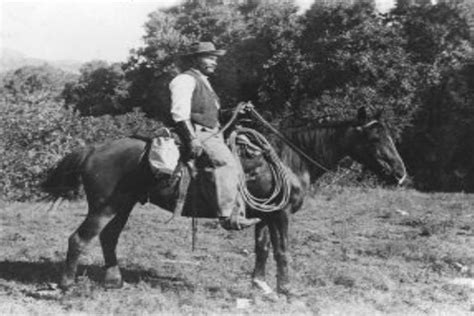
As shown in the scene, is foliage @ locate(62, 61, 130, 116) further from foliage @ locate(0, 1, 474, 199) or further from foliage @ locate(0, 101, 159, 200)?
foliage @ locate(0, 101, 159, 200)

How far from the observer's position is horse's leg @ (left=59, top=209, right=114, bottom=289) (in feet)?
22.1

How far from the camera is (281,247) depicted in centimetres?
689

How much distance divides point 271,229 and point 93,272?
263 cm

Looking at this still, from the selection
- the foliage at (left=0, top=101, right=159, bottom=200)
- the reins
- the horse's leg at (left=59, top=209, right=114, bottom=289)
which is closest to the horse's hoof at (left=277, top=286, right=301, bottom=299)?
the reins

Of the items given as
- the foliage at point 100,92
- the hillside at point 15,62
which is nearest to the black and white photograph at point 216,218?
the foliage at point 100,92

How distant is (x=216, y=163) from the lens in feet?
21.5

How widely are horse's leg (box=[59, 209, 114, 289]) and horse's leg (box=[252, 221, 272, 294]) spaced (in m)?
1.92

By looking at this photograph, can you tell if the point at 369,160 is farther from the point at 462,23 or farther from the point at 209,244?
the point at 462,23

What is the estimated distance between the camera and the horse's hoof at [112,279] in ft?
23.5

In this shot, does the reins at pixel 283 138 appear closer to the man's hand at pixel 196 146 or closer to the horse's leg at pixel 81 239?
the man's hand at pixel 196 146

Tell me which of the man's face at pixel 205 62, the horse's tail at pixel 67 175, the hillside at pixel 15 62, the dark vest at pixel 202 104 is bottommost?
A: the horse's tail at pixel 67 175

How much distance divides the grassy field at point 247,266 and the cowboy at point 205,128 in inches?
41.8

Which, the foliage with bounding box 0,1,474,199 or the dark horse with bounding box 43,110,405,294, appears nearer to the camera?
the dark horse with bounding box 43,110,405,294

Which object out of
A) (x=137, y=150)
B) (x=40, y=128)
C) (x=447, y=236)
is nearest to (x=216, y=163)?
(x=137, y=150)
